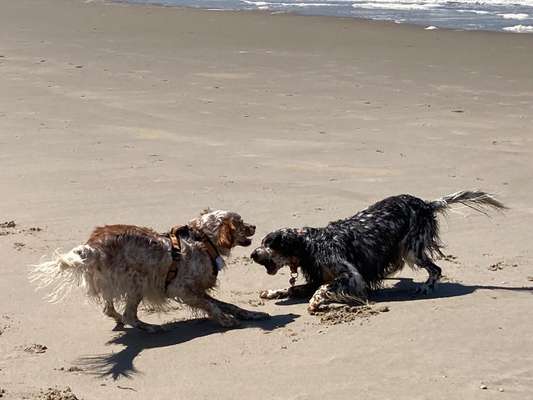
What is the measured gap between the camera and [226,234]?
24.0 ft

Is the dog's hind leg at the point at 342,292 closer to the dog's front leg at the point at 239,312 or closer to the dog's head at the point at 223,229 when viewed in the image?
the dog's front leg at the point at 239,312

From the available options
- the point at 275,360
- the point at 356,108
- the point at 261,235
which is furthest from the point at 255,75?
the point at 275,360

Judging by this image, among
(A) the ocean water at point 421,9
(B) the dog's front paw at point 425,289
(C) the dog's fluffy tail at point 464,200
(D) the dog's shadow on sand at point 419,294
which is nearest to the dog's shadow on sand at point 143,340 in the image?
(D) the dog's shadow on sand at point 419,294

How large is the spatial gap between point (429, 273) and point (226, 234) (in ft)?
5.17

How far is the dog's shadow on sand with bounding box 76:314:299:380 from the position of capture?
617 centimetres

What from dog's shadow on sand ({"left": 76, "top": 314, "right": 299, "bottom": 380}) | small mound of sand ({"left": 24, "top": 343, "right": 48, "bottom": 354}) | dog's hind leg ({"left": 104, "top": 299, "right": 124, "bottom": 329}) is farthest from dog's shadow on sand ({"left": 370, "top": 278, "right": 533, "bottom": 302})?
small mound of sand ({"left": 24, "top": 343, "right": 48, "bottom": 354})

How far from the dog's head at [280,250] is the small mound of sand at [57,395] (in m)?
2.28

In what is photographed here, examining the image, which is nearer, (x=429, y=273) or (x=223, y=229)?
(x=223, y=229)

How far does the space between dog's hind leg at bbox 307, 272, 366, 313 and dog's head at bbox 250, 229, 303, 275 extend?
37 centimetres

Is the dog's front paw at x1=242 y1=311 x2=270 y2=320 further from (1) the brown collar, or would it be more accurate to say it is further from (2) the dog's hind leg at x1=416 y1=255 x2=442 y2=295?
(2) the dog's hind leg at x1=416 y1=255 x2=442 y2=295

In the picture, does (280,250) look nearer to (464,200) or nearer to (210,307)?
(210,307)

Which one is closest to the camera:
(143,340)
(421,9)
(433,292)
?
(143,340)

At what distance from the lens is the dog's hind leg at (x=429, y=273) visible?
25.0 feet

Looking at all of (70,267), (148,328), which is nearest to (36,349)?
(70,267)
